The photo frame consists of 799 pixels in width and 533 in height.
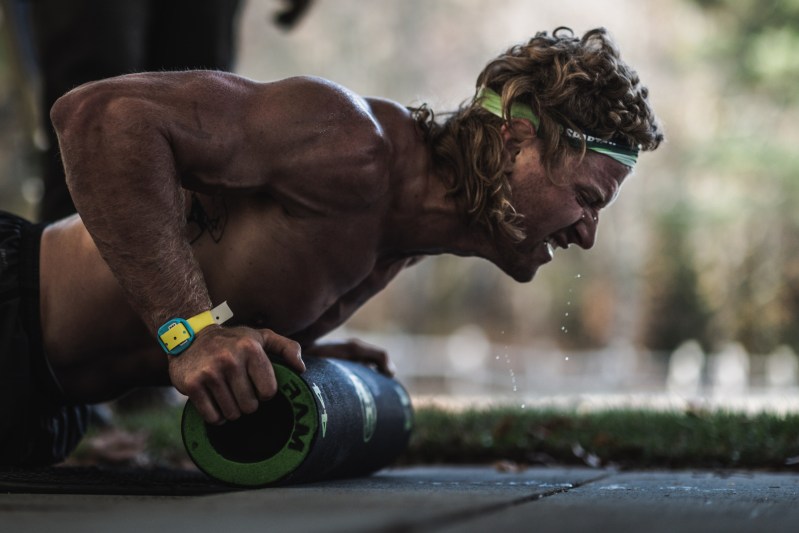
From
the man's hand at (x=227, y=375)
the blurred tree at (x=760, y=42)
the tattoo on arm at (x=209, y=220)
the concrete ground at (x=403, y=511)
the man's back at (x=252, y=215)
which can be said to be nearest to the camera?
the concrete ground at (x=403, y=511)

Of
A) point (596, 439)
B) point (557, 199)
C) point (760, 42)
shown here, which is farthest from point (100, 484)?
point (760, 42)

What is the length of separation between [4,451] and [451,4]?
1822cm

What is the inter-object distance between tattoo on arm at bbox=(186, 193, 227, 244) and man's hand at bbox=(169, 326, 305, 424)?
0.45 m

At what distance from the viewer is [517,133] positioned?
258 centimetres

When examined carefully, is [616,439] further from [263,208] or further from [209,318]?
[209,318]

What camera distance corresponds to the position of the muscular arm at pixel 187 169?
194 cm

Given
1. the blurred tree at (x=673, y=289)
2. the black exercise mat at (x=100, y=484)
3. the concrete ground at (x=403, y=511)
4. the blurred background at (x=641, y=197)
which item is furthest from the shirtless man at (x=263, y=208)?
the blurred tree at (x=673, y=289)

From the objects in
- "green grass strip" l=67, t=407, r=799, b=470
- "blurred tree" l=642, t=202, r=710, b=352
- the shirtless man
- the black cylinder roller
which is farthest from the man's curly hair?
"blurred tree" l=642, t=202, r=710, b=352

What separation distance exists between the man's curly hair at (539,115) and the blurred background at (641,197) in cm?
1266

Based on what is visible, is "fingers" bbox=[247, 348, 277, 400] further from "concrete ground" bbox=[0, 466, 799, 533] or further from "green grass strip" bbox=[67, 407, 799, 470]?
"green grass strip" bbox=[67, 407, 799, 470]

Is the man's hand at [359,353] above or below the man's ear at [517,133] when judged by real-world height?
below

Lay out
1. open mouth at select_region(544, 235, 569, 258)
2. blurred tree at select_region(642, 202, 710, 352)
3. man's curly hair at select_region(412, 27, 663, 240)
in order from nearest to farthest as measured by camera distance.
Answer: man's curly hair at select_region(412, 27, 663, 240), open mouth at select_region(544, 235, 569, 258), blurred tree at select_region(642, 202, 710, 352)

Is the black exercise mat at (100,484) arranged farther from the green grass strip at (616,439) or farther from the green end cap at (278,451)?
the green grass strip at (616,439)

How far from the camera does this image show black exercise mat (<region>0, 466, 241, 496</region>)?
1.79 metres
